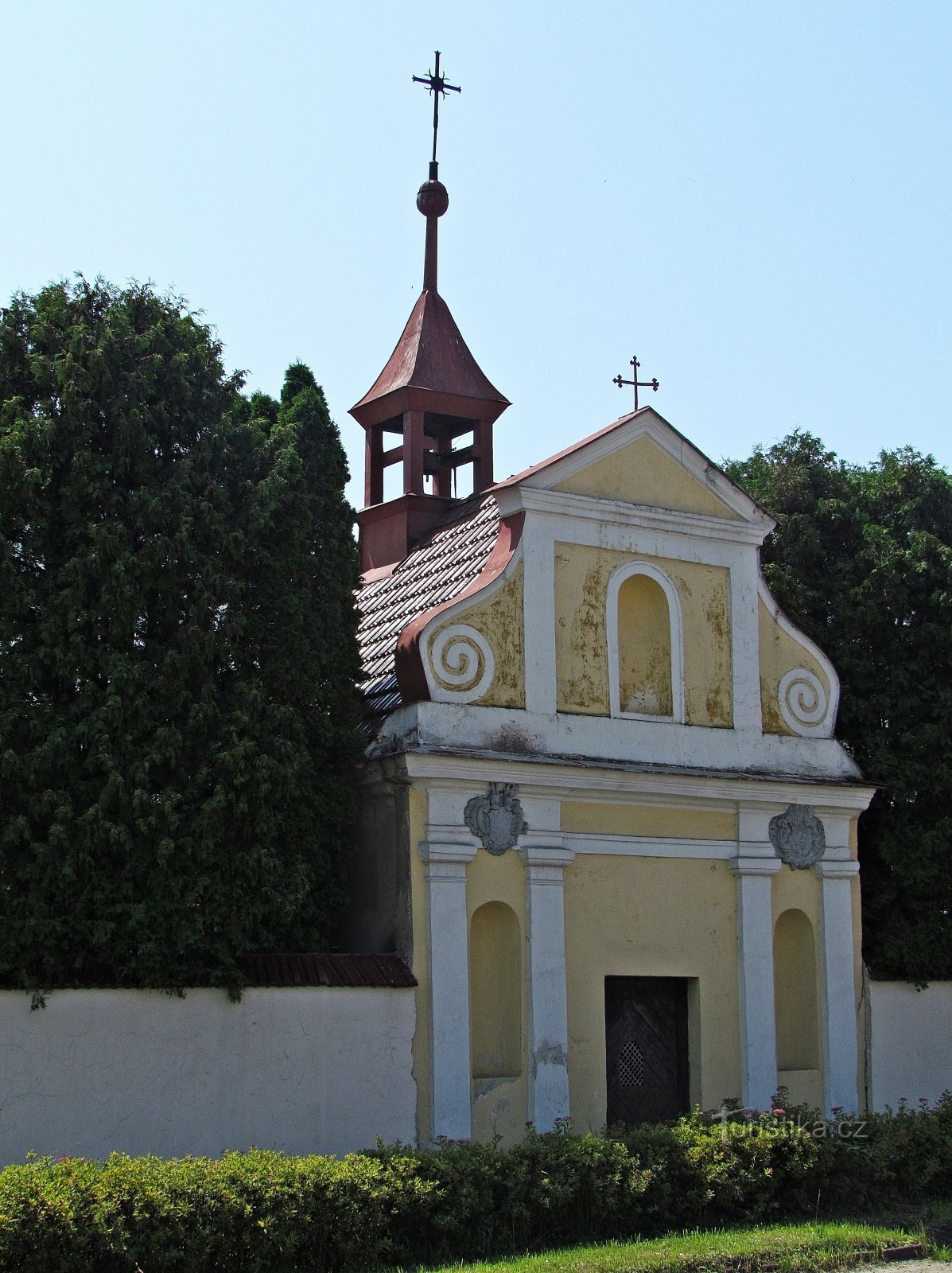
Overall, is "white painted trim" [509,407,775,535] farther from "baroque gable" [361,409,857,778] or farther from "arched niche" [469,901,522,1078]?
"arched niche" [469,901,522,1078]

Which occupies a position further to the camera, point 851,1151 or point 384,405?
point 384,405

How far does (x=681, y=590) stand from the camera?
53.5 ft

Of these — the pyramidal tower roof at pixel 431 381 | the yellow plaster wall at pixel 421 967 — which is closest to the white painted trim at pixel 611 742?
the yellow plaster wall at pixel 421 967

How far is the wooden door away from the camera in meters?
15.3

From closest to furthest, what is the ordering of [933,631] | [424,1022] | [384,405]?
[424,1022], [933,631], [384,405]

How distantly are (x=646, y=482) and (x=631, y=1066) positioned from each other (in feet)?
19.5

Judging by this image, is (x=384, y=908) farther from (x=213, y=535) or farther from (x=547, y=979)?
(x=213, y=535)

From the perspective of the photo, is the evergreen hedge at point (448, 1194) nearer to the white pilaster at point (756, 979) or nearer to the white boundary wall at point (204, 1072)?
the white boundary wall at point (204, 1072)

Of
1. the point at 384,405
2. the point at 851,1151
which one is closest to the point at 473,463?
the point at 384,405

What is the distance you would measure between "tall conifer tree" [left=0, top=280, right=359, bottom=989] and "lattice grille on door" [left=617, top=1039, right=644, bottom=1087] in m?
3.26

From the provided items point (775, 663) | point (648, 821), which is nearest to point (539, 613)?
point (648, 821)

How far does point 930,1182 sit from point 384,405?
11585mm

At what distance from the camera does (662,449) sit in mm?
16438

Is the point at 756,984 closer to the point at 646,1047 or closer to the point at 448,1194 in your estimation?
the point at 646,1047
